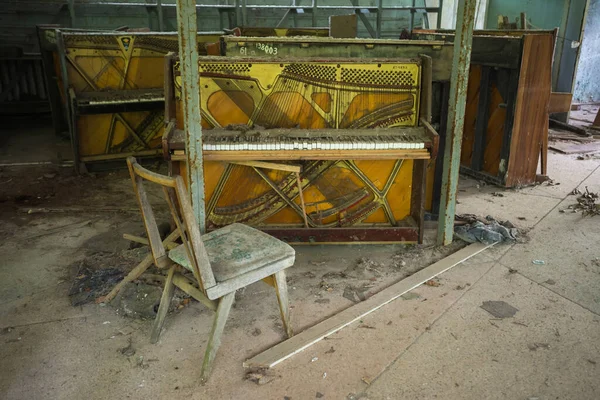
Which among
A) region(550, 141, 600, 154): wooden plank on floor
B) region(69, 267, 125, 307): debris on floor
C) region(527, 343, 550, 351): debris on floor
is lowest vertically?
region(527, 343, 550, 351): debris on floor

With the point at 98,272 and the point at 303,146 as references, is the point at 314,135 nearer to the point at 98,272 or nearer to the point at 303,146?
the point at 303,146

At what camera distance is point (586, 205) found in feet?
15.3

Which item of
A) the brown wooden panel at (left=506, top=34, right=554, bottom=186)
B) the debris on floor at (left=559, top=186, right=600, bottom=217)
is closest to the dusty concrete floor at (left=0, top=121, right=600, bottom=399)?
the debris on floor at (left=559, top=186, right=600, bottom=217)

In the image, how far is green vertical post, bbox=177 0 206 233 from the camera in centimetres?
267

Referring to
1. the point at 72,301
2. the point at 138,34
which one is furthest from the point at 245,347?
the point at 138,34

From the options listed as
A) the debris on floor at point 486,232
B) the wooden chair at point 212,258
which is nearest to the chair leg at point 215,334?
the wooden chair at point 212,258

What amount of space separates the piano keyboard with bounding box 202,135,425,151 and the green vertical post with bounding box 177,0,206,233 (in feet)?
0.48

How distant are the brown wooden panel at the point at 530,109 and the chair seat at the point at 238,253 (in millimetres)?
3411

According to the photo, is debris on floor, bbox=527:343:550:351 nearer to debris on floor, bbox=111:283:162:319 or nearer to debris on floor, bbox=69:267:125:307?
debris on floor, bbox=111:283:162:319

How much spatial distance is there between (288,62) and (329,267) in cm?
143

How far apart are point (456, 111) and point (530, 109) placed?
192 centimetres

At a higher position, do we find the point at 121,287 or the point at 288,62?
the point at 288,62

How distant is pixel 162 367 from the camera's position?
2.51m

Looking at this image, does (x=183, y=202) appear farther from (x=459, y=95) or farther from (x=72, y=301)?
(x=459, y=95)
